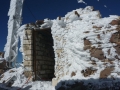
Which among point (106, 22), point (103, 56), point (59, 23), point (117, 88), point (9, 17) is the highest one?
point (9, 17)

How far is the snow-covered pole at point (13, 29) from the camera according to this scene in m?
10.1

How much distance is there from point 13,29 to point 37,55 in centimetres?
554

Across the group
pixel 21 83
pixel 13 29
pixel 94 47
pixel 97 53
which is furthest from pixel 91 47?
pixel 13 29

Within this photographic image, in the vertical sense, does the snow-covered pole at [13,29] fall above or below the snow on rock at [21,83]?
above

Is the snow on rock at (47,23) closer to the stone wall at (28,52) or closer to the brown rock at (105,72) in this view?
the stone wall at (28,52)

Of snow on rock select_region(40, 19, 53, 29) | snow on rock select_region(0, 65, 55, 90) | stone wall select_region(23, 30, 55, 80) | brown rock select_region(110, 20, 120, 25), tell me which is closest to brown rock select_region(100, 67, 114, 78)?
brown rock select_region(110, 20, 120, 25)

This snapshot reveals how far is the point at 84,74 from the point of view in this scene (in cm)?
295

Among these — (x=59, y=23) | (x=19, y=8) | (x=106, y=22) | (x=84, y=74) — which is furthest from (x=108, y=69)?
(x=19, y=8)

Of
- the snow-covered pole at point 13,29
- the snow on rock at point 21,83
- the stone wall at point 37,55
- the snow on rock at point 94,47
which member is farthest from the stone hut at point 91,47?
the snow-covered pole at point 13,29

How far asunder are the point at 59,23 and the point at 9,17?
7.07 m

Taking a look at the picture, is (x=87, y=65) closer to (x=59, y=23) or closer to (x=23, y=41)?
(x=59, y=23)

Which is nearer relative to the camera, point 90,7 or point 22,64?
point 90,7

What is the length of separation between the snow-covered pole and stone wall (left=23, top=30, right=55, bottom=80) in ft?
14.5

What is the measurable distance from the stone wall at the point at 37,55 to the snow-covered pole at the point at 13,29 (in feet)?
14.5
